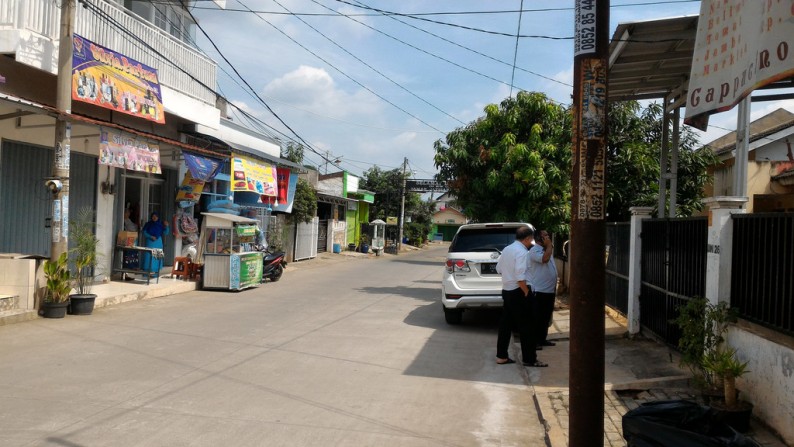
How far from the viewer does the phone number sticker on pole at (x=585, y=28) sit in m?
3.83

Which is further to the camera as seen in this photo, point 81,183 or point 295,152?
point 295,152

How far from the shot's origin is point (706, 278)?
642cm

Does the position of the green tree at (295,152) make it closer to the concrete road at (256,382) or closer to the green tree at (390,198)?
the green tree at (390,198)

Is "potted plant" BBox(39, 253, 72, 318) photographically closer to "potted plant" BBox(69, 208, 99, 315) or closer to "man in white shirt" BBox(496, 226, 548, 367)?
"potted plant" BBox(69, 208, 99, 315)

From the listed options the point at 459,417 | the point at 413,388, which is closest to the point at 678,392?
the point at 459,417

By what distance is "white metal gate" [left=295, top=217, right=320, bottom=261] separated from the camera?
28.2 meters

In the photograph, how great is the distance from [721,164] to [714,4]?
37.3ft

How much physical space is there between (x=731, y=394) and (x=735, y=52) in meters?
2.88

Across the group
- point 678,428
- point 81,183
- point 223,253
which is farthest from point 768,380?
point 81,183

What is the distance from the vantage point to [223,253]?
15.4m

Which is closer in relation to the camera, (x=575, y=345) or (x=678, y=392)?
(x=575, y=345)

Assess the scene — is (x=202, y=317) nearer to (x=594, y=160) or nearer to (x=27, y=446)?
(x=27, y=446)

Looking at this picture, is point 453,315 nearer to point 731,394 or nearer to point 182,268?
point 731,394

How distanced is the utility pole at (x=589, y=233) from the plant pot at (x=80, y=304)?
960 cm
